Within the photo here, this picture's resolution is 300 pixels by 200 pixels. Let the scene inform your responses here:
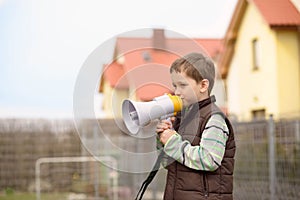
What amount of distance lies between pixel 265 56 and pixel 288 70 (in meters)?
0.77

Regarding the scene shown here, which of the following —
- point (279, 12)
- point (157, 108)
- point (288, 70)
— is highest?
point (279, 12)

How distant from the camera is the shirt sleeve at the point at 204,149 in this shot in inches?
115

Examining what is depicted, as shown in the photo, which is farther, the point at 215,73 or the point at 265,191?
the point at 265,191

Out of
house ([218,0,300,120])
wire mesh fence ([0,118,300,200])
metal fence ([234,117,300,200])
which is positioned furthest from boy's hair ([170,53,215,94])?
house ([218,0,300,120])

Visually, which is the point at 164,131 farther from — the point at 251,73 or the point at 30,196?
the point at 251,73

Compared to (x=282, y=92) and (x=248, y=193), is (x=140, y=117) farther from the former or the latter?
(x=282, y=92)

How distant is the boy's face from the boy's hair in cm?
2

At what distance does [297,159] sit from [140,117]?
3.99 meters

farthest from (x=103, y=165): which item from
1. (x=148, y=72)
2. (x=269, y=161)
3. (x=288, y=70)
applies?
(x=148, y=72)

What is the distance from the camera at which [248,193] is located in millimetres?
6953

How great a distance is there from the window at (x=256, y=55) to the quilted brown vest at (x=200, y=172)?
13.0 meters

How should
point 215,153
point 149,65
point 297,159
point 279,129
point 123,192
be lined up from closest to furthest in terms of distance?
1. point 215,153
2. point 149,65
3. point 297,159
4. point 279,129
5. point 123,192

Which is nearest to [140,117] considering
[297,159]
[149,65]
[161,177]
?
[149,65]

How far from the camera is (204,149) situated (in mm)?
2924
